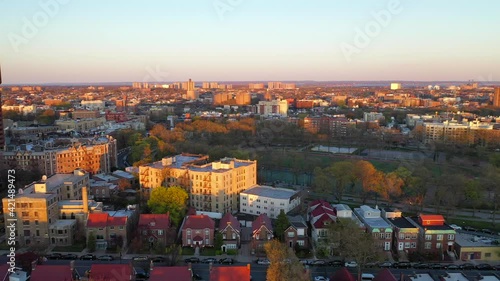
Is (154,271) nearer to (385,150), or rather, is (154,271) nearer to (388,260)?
(388,260)

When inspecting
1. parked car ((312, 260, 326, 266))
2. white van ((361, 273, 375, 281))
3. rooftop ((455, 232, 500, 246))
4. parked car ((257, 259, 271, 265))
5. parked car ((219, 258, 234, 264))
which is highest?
rooftop ((455, 232, 500, 246))

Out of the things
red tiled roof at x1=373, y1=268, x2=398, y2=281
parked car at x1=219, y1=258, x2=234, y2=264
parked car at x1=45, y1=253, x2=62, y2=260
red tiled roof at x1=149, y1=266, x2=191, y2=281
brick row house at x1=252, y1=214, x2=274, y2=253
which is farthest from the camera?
brick row house at x1=252, y1=214, x2=274, y2=253

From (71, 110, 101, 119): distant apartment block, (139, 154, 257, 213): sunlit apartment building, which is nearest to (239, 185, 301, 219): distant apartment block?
(139, 154, 257, 213): sunlit apartment building

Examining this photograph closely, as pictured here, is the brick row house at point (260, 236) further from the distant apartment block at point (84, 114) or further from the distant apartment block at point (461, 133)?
the distant apartment block at point (84, 114)

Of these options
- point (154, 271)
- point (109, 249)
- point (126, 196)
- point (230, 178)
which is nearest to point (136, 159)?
point (126, 196)

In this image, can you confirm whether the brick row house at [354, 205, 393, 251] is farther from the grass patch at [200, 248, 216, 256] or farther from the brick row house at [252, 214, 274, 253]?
the grass patch at [200, 248, 216, 256]

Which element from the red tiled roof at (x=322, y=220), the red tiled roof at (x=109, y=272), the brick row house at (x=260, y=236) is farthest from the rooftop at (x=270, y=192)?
the red tiled roof at (x=109, y=272)
